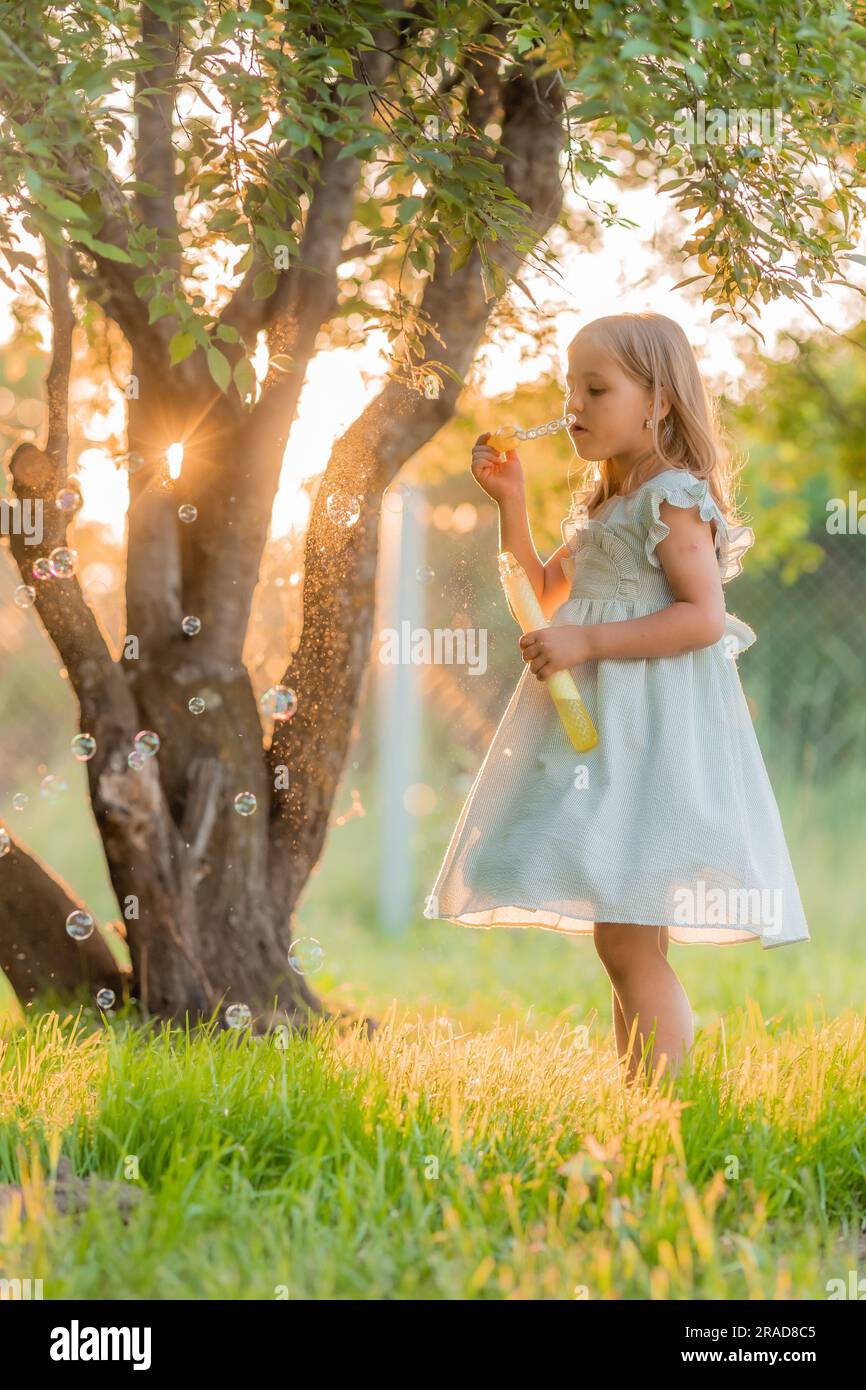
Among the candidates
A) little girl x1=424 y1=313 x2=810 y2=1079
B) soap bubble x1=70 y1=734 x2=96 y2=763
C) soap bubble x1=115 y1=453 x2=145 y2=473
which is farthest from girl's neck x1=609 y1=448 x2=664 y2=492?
soap bubble x1=70 y1=734 x2=96 y2=763

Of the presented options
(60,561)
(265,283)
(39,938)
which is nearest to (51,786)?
(39,938)

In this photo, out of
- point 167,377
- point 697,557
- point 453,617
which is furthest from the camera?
point 453,617

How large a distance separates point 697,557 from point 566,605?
21 centimetres

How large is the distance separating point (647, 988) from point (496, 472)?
2.63 ft

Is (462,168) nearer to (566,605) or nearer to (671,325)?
(671,325)

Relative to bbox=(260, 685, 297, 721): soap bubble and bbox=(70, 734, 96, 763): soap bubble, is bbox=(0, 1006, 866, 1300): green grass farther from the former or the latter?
bbox=(260, 685, 297, 721): soap bubble

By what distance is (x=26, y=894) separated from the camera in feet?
8.05

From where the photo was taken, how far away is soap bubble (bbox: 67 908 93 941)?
2.44 m

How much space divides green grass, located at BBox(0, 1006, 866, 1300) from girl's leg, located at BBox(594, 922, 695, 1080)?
5 cm

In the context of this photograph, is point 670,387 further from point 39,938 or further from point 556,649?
point 39,938

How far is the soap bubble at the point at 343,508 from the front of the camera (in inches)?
102

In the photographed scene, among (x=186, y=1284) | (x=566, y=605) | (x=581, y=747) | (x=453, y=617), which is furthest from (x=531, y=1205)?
(x=453, y=617)

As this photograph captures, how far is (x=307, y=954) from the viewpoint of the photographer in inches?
93.7
